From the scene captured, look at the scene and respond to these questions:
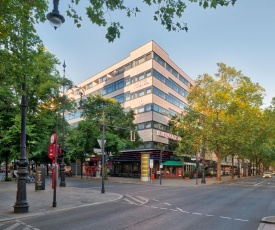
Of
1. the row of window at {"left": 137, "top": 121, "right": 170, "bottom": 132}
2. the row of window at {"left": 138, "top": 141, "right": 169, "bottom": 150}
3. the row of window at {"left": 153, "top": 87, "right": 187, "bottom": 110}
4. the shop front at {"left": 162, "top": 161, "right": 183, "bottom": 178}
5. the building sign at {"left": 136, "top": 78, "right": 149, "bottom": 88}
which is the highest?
the building sign at {"left": 136, "top": 78, "right": 149, "bottom": 88}

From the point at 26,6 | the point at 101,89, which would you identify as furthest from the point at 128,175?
the point at 26,6

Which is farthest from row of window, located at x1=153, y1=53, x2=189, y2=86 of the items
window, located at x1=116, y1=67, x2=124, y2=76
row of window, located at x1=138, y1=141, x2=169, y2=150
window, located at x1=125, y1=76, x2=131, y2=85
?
row of window, located at x1=138, y1=141, x2=169, y2=150

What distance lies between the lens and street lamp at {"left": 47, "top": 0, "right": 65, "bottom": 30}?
314 inches

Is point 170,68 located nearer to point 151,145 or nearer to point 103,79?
point 103,79

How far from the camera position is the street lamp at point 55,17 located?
7969mm

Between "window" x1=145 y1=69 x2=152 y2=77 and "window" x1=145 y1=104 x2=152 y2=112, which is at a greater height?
"window" x1=145 y1=69 x2=152 y2=77

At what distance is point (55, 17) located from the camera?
7.98 meters

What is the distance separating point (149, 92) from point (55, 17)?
139 ft

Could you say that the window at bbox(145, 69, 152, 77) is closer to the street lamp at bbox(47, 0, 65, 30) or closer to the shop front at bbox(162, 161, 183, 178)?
the shop front at bbox(162, 161, 183, 178)

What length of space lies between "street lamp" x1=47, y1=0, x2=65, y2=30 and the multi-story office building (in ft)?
133

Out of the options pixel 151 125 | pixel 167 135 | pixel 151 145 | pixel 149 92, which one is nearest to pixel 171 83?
pixel 149 92

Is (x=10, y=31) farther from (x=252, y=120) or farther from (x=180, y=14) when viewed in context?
(x=252, y=120)

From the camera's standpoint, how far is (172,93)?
190 ft

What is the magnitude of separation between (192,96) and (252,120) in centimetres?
1003
